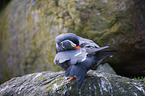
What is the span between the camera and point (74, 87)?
2.16m

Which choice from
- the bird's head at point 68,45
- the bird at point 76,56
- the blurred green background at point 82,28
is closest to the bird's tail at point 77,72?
the bird at point 76,56

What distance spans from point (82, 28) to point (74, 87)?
1.43m

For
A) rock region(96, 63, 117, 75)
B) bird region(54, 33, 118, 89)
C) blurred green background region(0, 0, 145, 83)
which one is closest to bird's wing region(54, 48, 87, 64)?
bird region(54, 33, 118, 89)

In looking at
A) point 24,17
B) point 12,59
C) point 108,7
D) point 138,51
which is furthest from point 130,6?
point 12,59

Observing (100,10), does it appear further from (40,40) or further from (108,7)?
(40,40)

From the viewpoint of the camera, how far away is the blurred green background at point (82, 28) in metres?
3.16

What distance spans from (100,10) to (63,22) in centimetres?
81

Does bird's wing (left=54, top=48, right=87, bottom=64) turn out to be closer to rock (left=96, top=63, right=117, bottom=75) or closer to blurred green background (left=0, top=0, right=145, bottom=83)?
blurred green background (left=0, top=0, right=145, bottom=83)

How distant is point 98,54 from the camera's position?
2053 mm

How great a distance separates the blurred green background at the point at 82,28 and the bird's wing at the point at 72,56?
124 cm

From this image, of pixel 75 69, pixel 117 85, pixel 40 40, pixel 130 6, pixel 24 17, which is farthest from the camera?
pixel 24 17

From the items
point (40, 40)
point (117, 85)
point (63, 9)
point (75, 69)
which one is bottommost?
point (117, 85)

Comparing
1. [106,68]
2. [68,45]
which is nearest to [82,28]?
[106,68]

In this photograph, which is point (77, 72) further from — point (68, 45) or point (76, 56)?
point (68, 45)
